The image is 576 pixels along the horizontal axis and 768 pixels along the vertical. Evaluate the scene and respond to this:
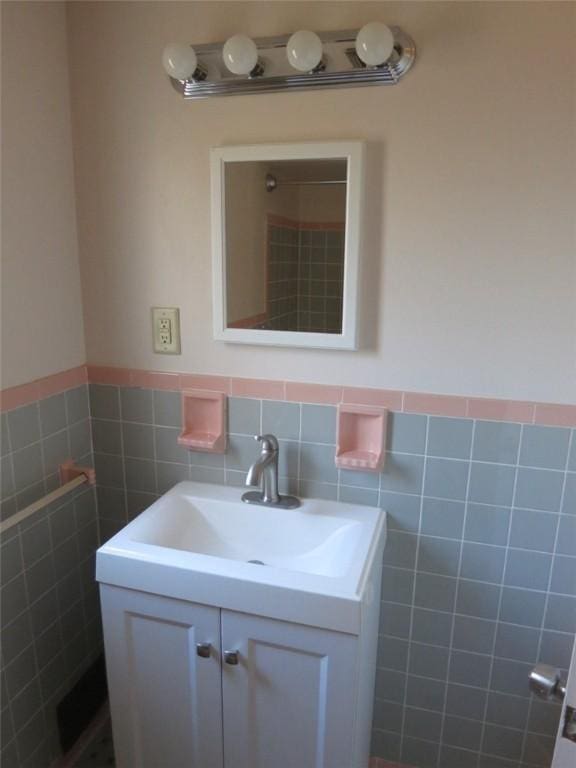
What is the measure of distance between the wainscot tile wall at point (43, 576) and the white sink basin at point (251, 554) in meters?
0.33

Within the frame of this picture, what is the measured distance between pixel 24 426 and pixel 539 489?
4.53ft

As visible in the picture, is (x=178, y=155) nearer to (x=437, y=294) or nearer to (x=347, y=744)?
(x=437, y=294)

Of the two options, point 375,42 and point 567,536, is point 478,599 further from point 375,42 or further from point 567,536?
point 375,42

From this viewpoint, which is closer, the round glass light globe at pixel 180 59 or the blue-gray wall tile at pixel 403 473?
the round glass light globe at pixel 180 59

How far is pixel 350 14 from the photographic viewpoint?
1231 mm

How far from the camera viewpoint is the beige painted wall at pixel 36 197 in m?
1.30

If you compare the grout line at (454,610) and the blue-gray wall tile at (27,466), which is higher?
the blue-gray wall tile at (27,466)

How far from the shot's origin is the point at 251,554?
1.47 metres

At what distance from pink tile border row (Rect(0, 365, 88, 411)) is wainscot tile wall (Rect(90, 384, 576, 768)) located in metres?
0.08

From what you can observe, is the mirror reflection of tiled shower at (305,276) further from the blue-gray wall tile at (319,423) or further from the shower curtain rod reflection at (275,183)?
the blue-gray wall tile at (319,423)

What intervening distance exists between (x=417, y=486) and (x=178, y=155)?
112cm

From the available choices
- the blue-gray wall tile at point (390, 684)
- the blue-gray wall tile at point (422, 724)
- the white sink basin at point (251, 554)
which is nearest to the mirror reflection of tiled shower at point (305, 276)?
the white sink basin at point (251, 554)

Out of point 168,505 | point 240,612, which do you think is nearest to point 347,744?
point 240,612

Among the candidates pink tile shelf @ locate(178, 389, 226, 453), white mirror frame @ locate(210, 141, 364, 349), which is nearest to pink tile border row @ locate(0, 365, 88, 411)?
pink tile shelf @ locate(178, 389, 226, 453)
